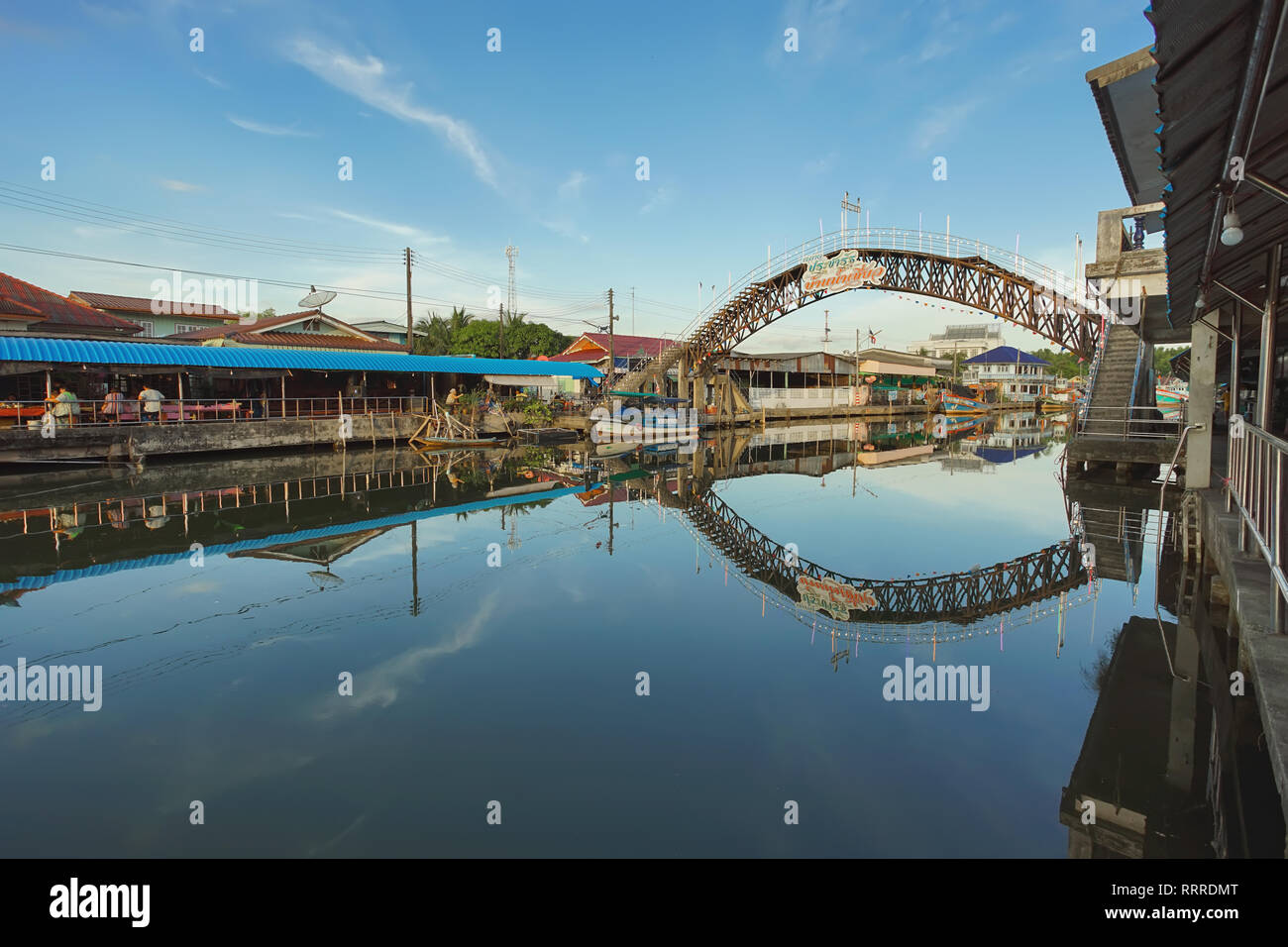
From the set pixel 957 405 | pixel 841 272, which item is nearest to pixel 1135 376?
pixel 841 272

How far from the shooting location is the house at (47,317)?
80.2 ft

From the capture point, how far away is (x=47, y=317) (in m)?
25.4

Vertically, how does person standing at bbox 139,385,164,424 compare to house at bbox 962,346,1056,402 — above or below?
below

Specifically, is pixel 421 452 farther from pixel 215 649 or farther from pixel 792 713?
pixel 792 713

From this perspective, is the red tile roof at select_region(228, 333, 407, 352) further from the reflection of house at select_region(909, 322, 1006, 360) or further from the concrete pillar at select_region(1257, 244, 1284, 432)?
the reflection of house at select_region(909, 322, 1006, 360)

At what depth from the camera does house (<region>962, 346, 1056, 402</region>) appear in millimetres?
77281

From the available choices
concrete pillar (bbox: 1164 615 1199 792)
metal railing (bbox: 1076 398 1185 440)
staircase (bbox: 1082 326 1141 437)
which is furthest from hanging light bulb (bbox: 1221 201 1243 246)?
metal railing (bbox: 1076 398 1185 440)

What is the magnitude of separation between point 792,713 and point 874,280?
938 inches

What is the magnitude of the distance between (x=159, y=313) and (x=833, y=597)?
4827cm

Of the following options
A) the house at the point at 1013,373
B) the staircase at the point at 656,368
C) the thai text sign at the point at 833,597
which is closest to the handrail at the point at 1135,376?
the thai text sign at the point at 833,597

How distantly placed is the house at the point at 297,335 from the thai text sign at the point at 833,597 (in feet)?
106

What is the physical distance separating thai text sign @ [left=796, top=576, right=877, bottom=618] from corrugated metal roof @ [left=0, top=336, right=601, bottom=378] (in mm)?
23033

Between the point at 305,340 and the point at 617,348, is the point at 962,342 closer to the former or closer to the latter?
the point at 617,348
